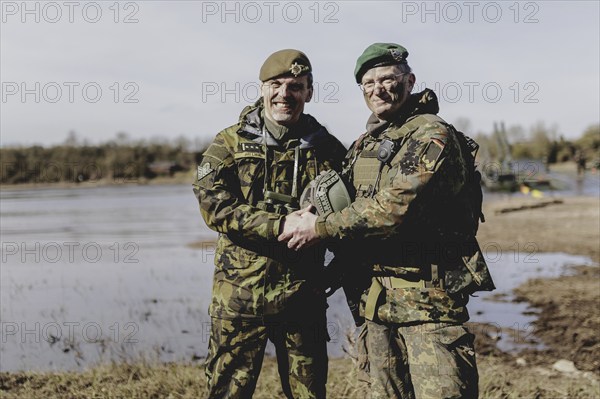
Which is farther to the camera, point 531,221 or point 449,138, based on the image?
point 531,221

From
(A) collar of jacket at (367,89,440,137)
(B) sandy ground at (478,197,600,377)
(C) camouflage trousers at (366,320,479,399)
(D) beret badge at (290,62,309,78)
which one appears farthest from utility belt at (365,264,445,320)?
(B) sandy ground at (478,197,600,377)

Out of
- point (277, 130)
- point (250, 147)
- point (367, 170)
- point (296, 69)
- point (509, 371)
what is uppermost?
point (296, 69)

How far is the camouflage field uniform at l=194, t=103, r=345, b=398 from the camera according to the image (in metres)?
3.77

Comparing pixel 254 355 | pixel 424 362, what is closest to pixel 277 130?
pixel 254 355

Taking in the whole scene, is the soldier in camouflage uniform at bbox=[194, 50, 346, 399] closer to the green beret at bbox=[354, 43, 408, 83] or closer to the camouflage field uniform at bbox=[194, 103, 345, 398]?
the camouflage field uniform at bbox=[194, 103, 345, 398]

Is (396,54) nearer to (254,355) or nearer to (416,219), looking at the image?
(416,219)

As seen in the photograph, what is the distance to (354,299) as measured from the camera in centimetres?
385

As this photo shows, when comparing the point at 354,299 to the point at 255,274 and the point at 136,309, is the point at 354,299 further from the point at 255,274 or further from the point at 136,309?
the point at 136,309

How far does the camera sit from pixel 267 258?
3791mm

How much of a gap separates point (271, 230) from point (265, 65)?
3.61 ft

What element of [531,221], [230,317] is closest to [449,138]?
[230,317]

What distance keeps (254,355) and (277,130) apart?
1.49 meters

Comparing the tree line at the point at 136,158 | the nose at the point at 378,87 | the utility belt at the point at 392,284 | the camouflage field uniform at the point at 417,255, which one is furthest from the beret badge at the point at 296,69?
the tree line at the point at 136,158

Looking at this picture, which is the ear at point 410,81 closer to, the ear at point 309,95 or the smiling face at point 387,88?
the smiling face at point 387,88
